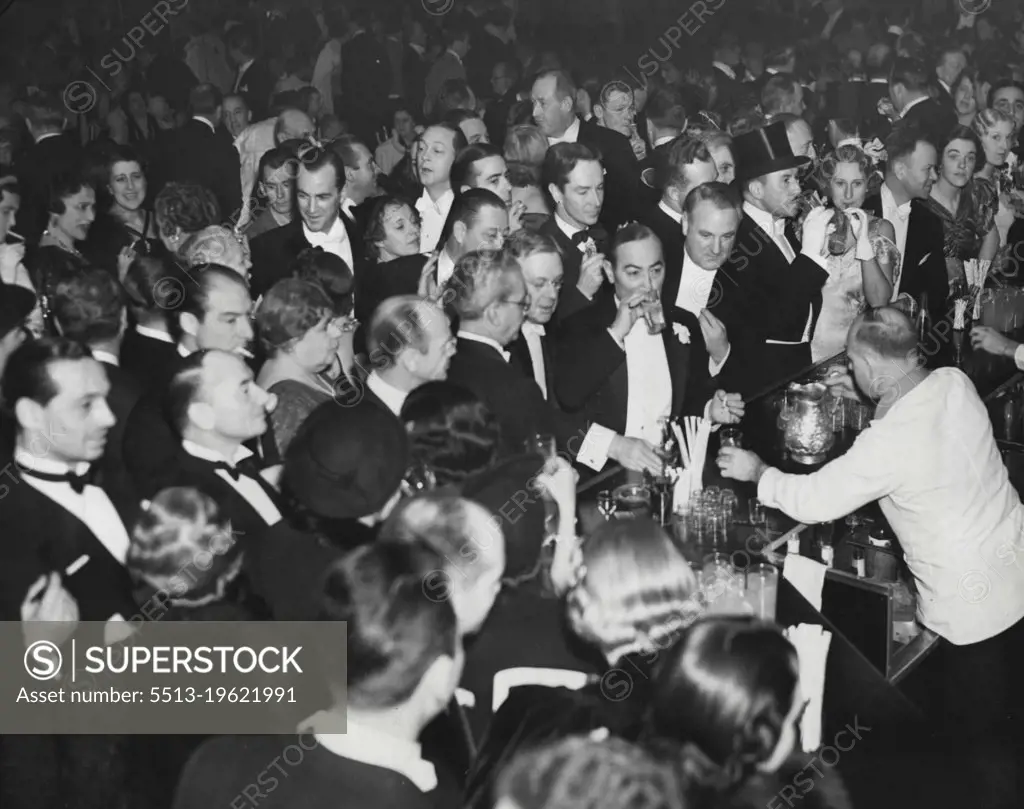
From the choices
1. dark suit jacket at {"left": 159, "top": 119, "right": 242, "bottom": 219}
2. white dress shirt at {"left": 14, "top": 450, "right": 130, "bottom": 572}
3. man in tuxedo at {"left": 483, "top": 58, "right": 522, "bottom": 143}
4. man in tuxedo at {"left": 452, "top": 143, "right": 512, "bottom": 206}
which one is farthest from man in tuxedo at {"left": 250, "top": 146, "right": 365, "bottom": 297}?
man in tuxedo at {"left": 483, "top": 58, "right": 522, "bottom": 143}

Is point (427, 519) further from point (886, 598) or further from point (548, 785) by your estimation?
point (886, 598)

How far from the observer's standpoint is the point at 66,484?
323 centimetres

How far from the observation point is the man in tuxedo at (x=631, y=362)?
12.2 ft

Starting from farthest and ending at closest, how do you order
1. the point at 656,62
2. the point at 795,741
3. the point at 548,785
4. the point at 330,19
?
the point at 656,62 < the point at 330,19 < the point at 795,741 < the point at 548,785

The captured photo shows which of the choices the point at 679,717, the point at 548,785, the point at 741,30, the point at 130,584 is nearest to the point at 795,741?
the point at 679,717

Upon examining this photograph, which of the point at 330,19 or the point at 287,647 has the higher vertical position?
the point at 330,19

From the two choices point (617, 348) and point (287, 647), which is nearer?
point (287, 647)

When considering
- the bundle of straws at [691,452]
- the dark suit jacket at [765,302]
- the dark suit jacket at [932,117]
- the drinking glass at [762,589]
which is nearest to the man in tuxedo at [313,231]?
the bundle of straws at [691,452]

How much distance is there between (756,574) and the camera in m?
3.17

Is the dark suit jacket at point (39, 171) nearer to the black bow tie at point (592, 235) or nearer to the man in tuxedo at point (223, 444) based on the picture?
the man in tuxedo at point (223, 444)

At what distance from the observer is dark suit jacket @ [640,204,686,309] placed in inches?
155

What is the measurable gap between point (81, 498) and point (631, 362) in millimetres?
1745

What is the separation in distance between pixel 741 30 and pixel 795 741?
3395 mm

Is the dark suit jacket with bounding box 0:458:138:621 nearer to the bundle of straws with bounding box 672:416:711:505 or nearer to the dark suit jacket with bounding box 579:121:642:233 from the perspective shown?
the bundle of straws with bounding box 672:416:711:505
